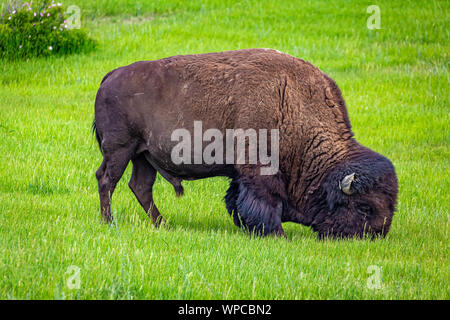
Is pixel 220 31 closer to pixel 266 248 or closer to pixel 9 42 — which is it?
pixel 9 42

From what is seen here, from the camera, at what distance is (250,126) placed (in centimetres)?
615

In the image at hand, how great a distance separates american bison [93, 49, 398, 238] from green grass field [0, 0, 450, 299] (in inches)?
14.8

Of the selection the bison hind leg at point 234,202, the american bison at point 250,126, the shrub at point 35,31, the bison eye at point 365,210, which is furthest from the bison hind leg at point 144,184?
the shrub at point 35,31

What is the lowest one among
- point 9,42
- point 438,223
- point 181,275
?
point 438,223

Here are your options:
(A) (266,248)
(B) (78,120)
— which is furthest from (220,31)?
(A) (266,248)

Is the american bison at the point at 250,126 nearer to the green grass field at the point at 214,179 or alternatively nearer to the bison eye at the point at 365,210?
the bison eye at the point at 365,210

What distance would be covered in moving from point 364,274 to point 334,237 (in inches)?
46.1

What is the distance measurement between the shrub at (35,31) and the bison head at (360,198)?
398 inches

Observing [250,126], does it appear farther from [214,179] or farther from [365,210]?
[214,179]

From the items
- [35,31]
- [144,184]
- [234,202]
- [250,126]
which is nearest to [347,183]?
[250,126]

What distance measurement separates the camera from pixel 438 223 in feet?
22.0

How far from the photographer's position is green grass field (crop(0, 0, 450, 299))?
14.7 ft

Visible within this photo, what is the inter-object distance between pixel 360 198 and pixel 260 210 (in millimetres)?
1001
